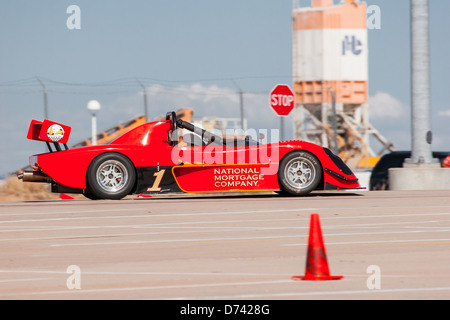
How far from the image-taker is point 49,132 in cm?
1320

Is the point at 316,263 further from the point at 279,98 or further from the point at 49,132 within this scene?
the point at 279,98

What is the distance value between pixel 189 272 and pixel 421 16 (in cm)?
1410

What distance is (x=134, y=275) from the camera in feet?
22.0

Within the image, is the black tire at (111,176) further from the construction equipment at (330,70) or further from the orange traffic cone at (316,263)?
the construction equipment at (330,70)

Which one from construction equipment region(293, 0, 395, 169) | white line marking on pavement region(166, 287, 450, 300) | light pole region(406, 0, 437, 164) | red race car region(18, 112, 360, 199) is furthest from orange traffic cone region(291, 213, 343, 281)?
construction equipment region(293, 0, 395, 169)

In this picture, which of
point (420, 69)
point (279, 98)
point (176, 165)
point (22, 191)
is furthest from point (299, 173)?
point (279, 98)

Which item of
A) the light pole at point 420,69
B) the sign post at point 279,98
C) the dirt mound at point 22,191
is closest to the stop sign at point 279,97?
the sign post at point 279,98

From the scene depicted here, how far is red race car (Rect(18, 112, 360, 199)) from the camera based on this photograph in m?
13.0

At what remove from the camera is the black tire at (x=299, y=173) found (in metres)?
13.3

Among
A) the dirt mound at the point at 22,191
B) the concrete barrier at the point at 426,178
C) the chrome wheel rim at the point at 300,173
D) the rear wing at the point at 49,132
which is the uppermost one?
the rear wing at the point at 49,132

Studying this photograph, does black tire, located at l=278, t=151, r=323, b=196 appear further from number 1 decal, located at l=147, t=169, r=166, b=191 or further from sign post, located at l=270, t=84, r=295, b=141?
sign post, located at l=270, t=84, r=295, b=141

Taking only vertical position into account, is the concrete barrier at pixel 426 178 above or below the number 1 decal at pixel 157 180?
below
